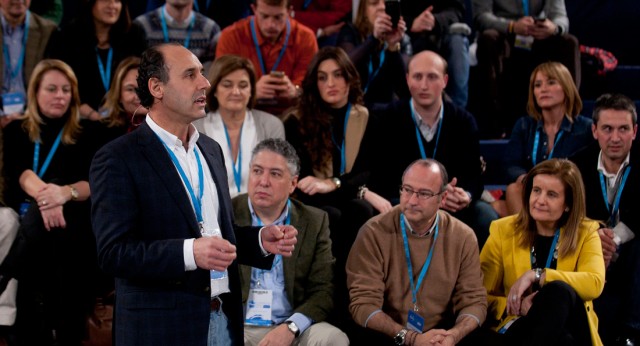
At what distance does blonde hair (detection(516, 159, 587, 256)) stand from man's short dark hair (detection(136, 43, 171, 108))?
1.89 metres

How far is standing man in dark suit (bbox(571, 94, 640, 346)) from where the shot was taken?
371cm

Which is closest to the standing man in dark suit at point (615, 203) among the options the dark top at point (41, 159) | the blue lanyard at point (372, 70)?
the blue lanyard at point (372, 70)

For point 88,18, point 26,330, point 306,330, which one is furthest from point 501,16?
point 26,330

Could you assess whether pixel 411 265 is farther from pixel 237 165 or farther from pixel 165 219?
pixel 165 219

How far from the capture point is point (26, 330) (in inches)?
146

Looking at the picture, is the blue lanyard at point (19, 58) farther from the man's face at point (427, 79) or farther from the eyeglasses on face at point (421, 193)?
the eyeglasses on face at point (421, 193)

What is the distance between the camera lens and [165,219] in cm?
203

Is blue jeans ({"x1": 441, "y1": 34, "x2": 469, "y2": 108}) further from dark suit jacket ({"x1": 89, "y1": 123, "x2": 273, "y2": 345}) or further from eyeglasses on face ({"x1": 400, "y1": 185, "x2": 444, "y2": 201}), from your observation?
dark suit jacket ({"x1": 89, "y1": 123, "x2": 273, "y2": 345})

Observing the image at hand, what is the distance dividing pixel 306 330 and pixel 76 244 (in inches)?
48.2

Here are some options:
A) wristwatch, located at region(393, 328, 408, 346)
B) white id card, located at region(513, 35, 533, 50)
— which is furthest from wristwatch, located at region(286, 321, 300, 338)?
white id card, located at region(513, 35, 533, 50)

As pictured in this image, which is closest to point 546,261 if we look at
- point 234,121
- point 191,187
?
point 234,121

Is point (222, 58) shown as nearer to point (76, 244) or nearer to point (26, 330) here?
point (76, 244)

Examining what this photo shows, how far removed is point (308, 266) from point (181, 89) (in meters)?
1.43

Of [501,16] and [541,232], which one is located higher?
[501,16]
